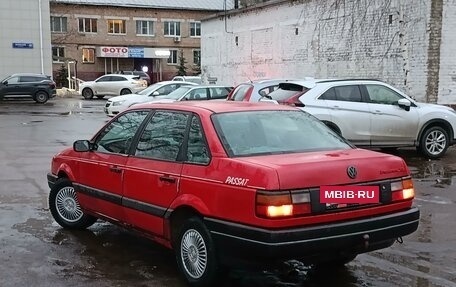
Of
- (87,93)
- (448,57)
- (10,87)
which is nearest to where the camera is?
(448,57)

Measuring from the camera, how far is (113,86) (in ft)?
127

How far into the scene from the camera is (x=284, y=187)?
14.1 ft

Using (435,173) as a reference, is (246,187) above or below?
above

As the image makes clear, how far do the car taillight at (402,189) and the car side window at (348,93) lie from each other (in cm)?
742

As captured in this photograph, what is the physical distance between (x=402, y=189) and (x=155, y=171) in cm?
215

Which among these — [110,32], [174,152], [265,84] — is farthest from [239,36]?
[110,32]

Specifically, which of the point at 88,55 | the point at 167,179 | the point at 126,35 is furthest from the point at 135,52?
the point at 167,179

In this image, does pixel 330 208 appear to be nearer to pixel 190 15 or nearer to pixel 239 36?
pixel 239 36

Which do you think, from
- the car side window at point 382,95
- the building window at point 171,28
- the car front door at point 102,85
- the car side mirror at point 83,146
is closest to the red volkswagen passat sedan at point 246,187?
the car side mirror at point 83,146

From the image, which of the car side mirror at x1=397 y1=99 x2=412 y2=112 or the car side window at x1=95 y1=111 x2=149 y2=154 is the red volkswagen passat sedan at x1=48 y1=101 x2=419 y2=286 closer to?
the car side window at x1=95 y1=111 x2=149 y2=154

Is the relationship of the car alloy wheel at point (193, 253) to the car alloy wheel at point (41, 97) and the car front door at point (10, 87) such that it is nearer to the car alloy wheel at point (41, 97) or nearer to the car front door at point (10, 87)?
the car alloy wheel at point (41, 97)

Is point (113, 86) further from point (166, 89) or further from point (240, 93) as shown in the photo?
point (240, 93)

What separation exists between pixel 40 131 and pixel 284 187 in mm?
15481

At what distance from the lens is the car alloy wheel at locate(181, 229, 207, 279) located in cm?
483
